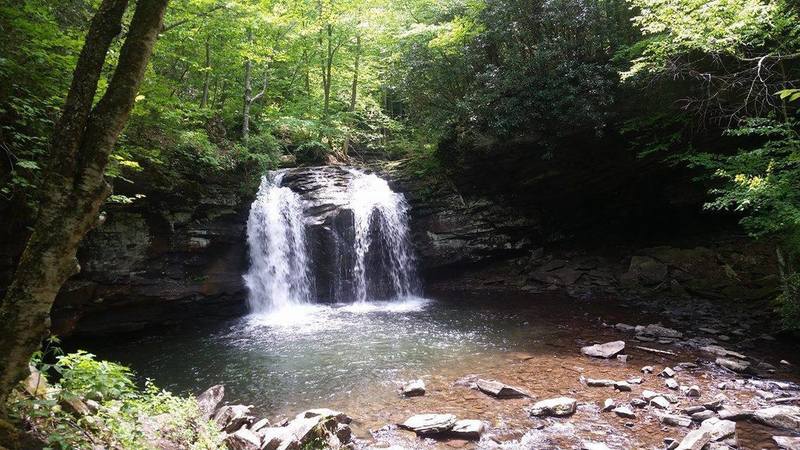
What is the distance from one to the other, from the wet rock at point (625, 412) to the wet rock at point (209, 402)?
5859mm

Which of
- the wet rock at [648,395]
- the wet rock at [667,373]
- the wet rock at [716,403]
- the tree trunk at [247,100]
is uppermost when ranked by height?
the tree trunk at [247,100]

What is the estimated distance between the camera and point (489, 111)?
46.0 ft

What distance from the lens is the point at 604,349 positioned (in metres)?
8.85

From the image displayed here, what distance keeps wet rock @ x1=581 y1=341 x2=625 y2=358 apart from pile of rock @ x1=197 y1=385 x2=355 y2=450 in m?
5.33

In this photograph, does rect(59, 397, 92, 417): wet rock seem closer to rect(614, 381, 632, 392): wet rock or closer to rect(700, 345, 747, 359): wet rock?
rect(614, 381, 632, 392): wet rock

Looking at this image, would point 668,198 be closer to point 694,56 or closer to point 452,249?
point 694,56

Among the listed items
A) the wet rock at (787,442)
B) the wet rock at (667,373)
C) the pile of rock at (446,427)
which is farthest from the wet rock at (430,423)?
the wet rock at (667,373)

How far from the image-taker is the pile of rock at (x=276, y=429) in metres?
4.95

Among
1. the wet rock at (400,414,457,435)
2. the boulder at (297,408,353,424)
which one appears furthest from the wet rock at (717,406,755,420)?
the boulder at (297,408,353,424)

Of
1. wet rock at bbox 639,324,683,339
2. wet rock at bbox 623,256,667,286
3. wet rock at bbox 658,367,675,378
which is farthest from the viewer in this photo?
wet rock at bbox 623,256,667,286

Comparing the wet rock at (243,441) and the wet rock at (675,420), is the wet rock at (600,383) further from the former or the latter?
the wet rock at (243,441)

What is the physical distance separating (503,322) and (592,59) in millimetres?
8280

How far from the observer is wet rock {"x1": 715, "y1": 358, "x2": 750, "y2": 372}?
7.68 meters

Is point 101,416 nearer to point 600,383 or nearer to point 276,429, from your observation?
point 276,429
